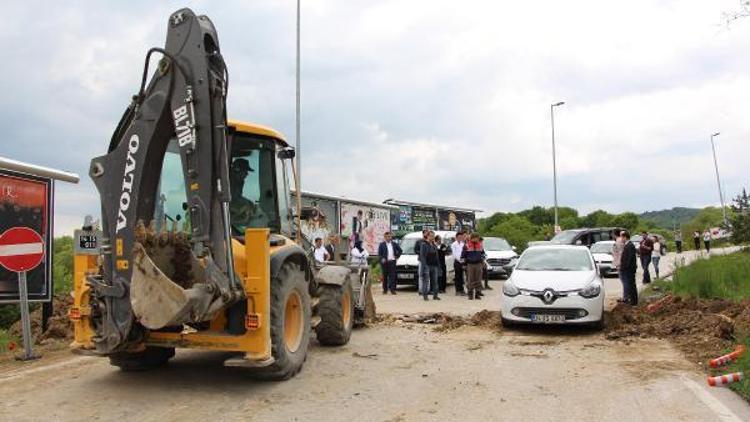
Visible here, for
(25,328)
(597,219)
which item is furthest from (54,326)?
(597,219)

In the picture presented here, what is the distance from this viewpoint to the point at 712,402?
6531mm

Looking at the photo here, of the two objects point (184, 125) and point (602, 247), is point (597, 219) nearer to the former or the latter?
point (602, 247)

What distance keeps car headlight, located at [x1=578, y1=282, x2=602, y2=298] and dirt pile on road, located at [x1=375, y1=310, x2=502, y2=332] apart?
5.21 ft

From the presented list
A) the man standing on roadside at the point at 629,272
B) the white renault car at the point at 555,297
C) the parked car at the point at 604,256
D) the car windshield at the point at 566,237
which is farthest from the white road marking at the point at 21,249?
the car windshield at the point at 566,237

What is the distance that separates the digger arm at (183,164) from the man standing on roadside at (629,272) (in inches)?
411

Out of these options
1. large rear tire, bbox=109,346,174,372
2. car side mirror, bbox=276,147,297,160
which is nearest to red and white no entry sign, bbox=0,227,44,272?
large rear tire, bbox=109,346,174,372

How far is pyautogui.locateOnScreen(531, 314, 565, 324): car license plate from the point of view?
11242 mm

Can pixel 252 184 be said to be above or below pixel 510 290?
above

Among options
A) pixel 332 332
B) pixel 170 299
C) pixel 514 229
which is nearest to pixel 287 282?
pixel 170 299

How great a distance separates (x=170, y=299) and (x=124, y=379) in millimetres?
2046

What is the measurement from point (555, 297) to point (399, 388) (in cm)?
498

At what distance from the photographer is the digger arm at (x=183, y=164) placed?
6.54m

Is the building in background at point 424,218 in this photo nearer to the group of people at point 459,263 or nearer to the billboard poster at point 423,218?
the billboard poster at point 423,218

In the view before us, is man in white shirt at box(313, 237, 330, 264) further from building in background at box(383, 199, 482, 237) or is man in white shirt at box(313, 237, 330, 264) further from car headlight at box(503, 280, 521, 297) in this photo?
building in background at box(383, 199, 482, 237)
